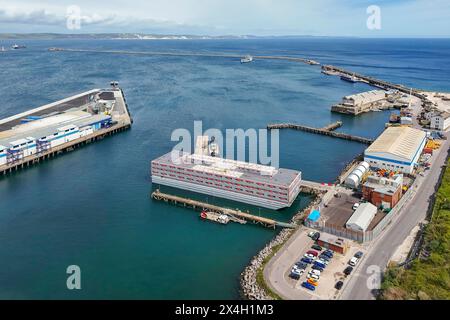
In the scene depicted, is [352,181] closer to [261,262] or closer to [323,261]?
[323,261]

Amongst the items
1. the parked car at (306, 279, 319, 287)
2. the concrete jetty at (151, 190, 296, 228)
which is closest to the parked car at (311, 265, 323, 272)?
the parked car at (306, 279, 319, 287)

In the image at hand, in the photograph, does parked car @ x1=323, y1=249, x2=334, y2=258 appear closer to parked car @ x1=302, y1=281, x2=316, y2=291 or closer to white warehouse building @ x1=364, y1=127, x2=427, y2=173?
parked car @ x1=302, y1=281, x2=316, y2=291

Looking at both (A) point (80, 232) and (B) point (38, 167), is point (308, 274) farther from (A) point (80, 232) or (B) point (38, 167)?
(B) point (38, 167)

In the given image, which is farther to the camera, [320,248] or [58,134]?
[58,134]

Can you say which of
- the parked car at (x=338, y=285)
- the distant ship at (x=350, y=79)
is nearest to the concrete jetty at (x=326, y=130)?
the parked car at (x=338, y=285)
